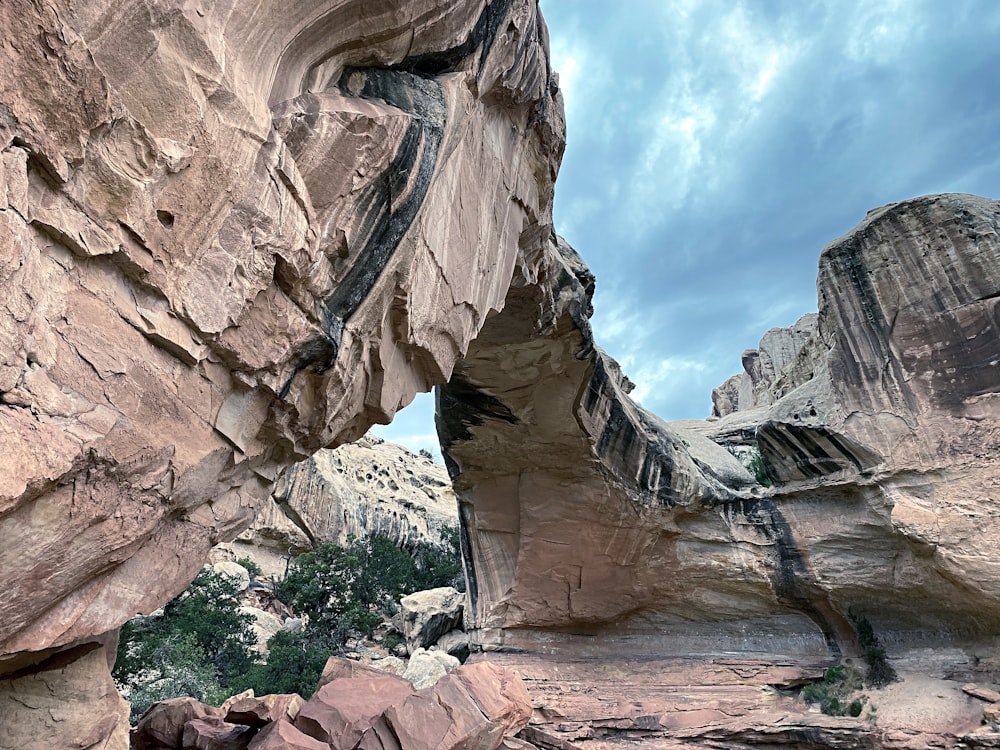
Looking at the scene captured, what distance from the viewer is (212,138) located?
120 inches

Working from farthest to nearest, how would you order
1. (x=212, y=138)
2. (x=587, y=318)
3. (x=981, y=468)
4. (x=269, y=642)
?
1. (x=269, y=642)
2. (x=587, y=318)
3. (x=981, y=468)
4. (x=212, y=138)

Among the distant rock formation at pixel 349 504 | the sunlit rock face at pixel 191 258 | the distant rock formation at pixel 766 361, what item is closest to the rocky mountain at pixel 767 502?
the sunlit rock face at pixel 191 258

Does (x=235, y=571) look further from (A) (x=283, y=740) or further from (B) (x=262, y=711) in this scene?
(A) (x=283, y=740)

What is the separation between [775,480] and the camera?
12.5 meters

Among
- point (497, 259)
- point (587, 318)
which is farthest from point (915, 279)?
point (497, 259)

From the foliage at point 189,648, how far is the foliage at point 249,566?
4655 mm

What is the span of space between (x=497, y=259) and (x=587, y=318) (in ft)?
12.9

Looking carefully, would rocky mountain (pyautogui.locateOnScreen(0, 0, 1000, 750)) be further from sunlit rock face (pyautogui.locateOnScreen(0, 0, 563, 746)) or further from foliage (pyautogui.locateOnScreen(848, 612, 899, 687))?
foliage (pyautogui.locateOnScreen(848, 612, 899, 687))

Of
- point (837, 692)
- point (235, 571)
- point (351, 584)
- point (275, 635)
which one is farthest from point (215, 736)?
point (235, 571)

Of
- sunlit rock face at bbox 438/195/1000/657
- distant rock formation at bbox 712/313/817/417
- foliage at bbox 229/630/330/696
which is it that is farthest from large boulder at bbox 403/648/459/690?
distant rock formation at bbox 712/313/817/417

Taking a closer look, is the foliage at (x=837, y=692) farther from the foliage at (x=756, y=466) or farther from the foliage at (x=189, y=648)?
the foliage at (x=189, y=648)

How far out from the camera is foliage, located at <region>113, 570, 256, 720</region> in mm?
11727

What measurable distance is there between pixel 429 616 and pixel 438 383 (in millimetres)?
14553

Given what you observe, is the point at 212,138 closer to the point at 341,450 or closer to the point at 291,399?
the point at 291,399
